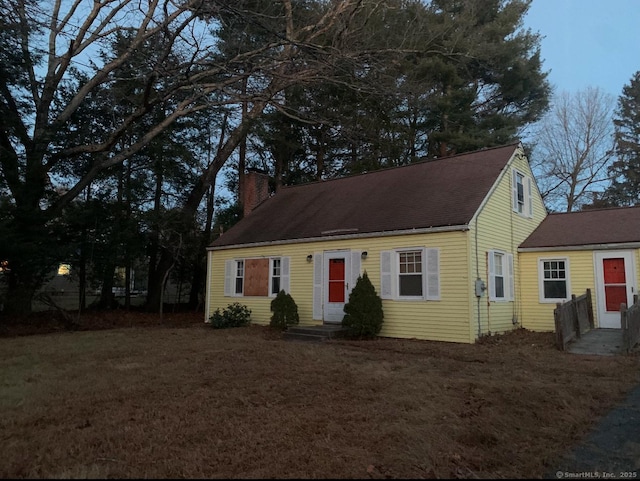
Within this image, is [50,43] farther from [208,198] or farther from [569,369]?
[569,369]

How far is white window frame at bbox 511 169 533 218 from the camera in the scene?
547 inches

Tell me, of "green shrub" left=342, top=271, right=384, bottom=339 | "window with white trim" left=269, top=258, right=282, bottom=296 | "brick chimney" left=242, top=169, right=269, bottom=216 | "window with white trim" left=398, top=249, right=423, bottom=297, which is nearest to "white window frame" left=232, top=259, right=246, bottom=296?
"window with white trim" left=269, top=258, right=282, bottom=296

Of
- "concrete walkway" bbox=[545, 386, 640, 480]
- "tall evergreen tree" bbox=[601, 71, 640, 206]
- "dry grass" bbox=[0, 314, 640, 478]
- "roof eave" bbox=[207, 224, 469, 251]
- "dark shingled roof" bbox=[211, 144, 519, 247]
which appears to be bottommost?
"concrete walkway" bbox=[545, 386, 640, 480]

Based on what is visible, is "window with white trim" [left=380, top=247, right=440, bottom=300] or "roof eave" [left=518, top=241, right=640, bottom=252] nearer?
"window with white trim" [left=380, top=247, right=440, bottom=300]

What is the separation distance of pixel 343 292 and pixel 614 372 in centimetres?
720

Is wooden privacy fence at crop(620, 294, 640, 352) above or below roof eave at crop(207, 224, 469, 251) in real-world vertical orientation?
below

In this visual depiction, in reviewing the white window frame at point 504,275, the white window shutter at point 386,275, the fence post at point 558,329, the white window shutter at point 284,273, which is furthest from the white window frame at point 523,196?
the white window shutter at point 284,273

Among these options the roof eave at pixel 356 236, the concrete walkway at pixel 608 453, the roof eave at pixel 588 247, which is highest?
the roof eave at pixel 356 236

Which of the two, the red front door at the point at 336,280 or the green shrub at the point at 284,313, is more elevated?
the red front door at the point at 336,280

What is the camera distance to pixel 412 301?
39.1 feet

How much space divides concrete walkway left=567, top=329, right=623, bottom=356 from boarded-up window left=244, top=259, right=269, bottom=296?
896 centimetres

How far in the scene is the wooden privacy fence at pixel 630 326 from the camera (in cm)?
905

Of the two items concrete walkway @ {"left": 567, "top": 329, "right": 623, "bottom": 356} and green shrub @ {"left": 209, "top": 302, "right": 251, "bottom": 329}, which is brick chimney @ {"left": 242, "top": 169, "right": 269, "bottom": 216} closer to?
green shrub @ {"left": 209, "top": 302, "right": 251, "bottom": 329}

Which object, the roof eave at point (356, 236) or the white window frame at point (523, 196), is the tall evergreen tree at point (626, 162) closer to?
the white window frame at point (523, 196)
